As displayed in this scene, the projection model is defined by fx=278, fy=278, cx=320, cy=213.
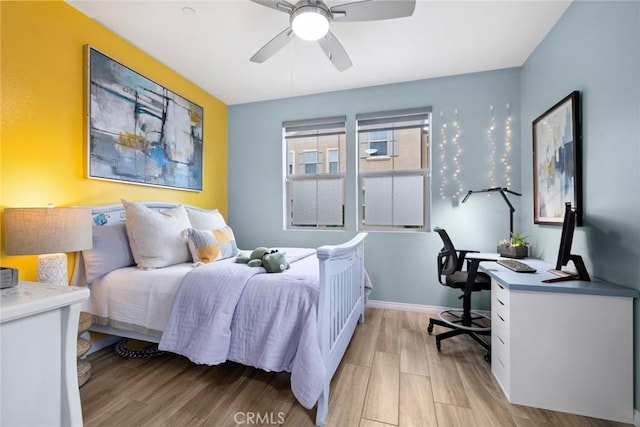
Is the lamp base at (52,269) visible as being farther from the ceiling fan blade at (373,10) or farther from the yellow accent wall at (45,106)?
the ceiling fan blade at (373,10)

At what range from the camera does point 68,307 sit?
0.90 meters

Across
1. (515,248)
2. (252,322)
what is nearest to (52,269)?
(252,322)

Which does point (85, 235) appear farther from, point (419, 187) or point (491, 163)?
point (491, 163)

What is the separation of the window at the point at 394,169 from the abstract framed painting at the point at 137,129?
1966 millimetres

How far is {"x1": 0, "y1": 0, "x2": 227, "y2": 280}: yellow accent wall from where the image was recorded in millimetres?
1709

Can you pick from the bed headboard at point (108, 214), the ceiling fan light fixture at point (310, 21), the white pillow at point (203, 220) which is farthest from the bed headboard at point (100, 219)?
the ceiling fan light fixture at point (310, 21)

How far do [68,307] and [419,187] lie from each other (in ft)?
10.1

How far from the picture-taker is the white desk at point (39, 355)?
76 centimetres

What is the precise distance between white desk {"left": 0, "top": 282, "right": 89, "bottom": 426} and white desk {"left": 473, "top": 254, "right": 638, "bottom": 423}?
6.71 ft

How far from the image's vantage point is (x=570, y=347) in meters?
1.54

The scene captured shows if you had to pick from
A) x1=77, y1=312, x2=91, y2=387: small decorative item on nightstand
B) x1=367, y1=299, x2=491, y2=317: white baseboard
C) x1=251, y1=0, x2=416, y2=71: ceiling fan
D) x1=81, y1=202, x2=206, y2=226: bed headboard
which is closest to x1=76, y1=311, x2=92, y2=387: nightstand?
x1=77, y1=312, x2=91, y2=387: small decorative item on nightstand

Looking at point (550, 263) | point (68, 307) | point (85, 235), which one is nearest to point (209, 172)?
point (85, 235)

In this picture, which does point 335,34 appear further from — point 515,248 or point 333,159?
point 515,248

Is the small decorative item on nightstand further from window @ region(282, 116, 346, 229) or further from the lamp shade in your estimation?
window @ region(282, 116, 346, 229)
